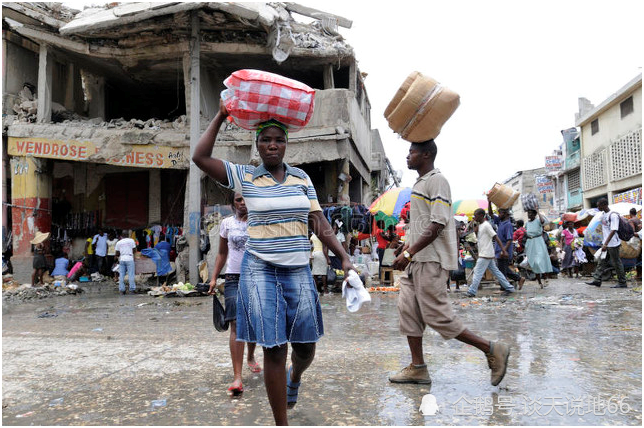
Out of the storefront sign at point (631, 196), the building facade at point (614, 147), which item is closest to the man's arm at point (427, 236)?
the storefront sign at point (631, 196)

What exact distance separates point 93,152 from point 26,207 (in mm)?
2604

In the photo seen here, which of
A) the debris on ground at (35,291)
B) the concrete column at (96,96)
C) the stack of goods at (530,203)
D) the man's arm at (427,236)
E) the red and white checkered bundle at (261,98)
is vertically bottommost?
the debris on ground at (35,291)

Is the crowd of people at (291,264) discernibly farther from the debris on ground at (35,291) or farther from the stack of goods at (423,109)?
the debris on ground at (35,291)

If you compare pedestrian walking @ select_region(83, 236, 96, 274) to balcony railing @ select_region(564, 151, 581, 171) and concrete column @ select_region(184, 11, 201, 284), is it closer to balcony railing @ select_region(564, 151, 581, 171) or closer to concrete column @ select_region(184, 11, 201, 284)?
concrete column @ select_region(184, 11, 201, 284)

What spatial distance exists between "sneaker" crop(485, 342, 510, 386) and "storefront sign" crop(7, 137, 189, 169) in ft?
40.9

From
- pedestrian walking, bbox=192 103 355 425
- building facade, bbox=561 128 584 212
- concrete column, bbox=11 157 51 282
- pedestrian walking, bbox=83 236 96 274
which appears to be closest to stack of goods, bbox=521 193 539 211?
pedestrian walking, bbox=192 103 355 425

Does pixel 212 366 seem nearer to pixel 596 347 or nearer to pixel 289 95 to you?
pixel 289 95

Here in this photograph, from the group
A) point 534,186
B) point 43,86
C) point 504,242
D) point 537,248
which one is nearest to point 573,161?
point 534,186

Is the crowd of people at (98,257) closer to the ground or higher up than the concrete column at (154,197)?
closer to the ground

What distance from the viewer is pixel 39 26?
14.5 metres

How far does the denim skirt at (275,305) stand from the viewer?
2426 mm

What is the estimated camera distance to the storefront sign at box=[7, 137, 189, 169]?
14305 millimetres

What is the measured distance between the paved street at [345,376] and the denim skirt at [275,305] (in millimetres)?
615

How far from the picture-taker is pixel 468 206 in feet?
56.7
